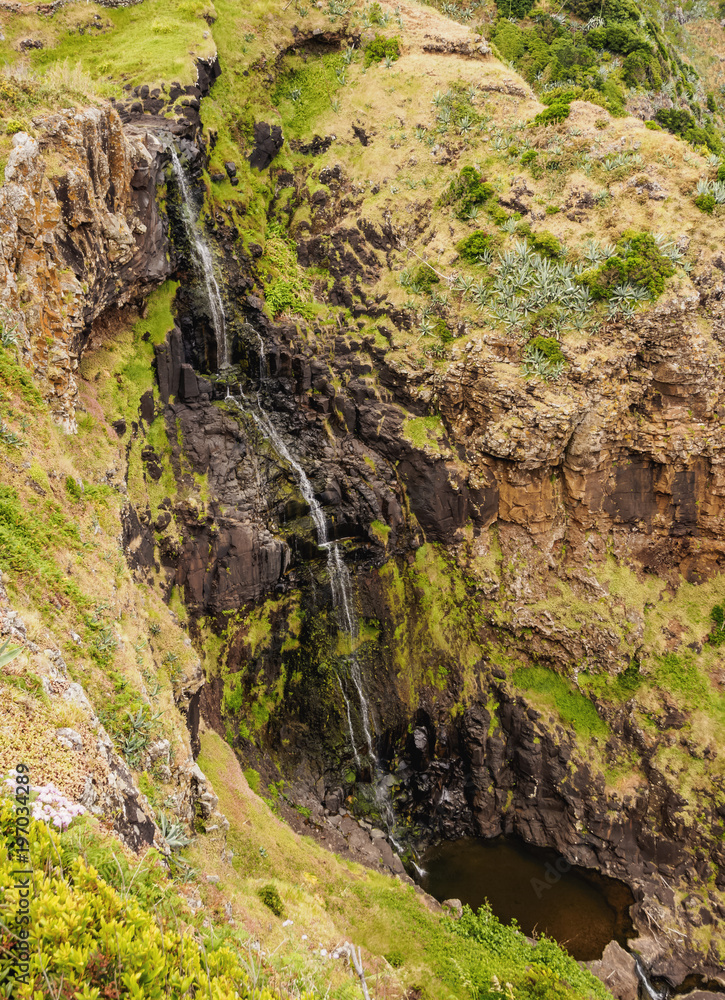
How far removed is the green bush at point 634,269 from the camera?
83.2ft

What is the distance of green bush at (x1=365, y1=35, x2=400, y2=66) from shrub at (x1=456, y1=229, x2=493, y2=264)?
642 inches

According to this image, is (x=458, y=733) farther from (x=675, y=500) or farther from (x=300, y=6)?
(x=300, y=6)

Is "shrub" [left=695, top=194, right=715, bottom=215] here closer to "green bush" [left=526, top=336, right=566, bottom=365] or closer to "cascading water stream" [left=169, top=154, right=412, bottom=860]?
"green bush" [left=526, top=336, right=566, bottom=365]

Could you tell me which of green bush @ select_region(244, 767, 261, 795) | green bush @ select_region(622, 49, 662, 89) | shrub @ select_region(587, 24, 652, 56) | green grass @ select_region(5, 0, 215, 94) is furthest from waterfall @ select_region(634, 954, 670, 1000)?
shrub @ select_region(587, 24, 652, 56)

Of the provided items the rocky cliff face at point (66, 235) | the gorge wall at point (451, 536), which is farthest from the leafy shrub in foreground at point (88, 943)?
the gorge wall at point (451, 536)

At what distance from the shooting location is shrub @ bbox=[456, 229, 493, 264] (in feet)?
92.8

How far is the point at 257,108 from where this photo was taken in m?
33.0

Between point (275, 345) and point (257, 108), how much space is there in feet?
55.3

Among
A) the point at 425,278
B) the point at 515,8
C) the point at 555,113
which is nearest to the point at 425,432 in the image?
the point at 425,278

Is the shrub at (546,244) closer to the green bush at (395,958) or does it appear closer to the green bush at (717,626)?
the green bush at (717,626)

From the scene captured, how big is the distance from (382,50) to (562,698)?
1620 inches

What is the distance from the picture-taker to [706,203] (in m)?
25.8

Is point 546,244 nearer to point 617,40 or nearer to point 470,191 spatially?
point 470,191

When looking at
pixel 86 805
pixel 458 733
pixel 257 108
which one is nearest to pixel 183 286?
pixel 257 108
